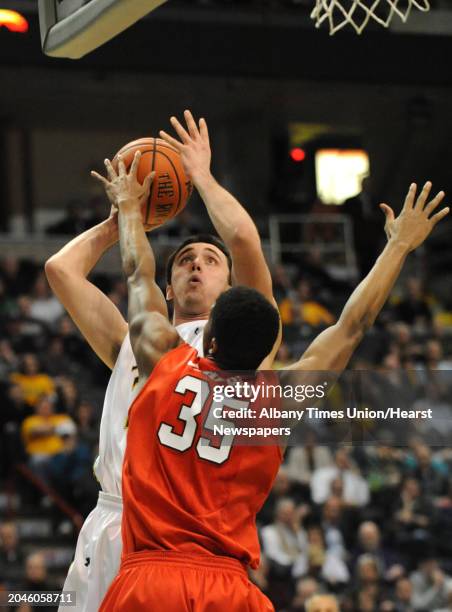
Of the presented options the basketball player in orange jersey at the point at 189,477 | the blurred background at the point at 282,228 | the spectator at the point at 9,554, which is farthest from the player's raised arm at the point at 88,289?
the spectator at the point at 9,554

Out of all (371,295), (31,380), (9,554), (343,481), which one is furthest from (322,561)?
(371,295)

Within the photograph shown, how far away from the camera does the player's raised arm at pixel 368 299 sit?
3.78 meters

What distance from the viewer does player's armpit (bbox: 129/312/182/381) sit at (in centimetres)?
364

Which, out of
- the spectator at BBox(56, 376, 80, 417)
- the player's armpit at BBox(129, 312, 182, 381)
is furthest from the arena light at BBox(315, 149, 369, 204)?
the player's armpit at BBox(129, 312, 182, 381)

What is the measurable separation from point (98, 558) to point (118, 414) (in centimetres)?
57

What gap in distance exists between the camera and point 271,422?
12.2ft

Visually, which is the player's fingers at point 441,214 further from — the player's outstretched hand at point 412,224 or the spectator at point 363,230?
the spectator at point 363,230

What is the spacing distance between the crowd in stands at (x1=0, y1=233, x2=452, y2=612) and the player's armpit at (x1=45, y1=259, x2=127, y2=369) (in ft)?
16.2

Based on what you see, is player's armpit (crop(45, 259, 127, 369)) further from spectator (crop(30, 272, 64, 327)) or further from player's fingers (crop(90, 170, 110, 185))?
spectator (crop(30, 272, 64, 327))

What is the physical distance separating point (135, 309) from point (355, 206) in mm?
14315

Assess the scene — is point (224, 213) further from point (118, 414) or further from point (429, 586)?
point (429, 586)

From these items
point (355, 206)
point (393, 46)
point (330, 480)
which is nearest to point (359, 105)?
point (355, 206)

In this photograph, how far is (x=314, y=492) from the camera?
10844 millimetres

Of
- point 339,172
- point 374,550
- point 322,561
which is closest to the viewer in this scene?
point 322,561
